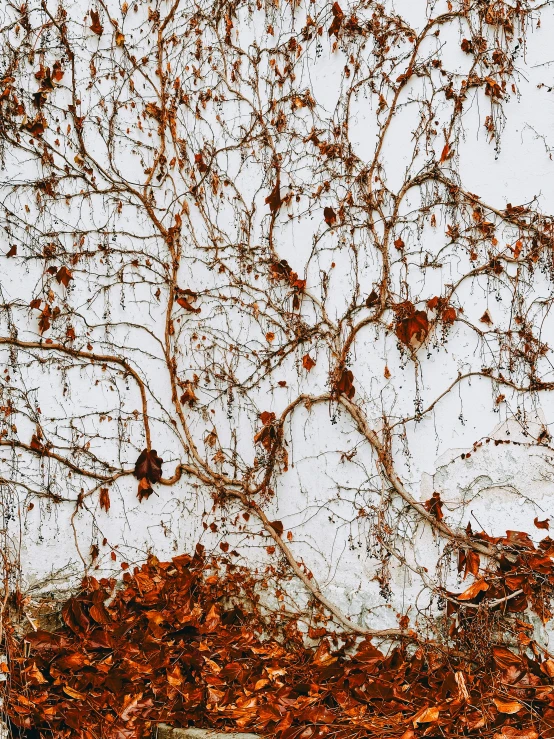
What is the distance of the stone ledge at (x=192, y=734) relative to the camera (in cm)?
270

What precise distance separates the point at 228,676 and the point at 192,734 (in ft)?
1.03

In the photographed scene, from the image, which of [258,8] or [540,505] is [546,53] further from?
[540,505]

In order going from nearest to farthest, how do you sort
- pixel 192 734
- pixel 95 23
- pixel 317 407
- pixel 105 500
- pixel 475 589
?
pixel 192 734, pixel 475 589, pixel 317 407, pixel 105 500, pixel 95 23

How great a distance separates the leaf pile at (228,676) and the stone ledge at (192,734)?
0.04 meters

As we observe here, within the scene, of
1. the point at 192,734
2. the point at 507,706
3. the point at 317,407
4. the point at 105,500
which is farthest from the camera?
the point at 105,500

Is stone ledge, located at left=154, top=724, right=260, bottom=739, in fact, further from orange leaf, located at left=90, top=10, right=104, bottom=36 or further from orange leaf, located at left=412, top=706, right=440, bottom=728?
orange leaf, located at left=90, top=10, right=104, bottom=36

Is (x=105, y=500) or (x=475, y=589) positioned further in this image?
(x=105, y=500)

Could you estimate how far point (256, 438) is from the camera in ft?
11.7

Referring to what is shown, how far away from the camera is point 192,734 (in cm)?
276

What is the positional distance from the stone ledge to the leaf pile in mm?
42

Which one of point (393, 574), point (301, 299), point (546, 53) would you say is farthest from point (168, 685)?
point (546, 53)

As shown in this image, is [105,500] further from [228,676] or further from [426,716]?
[426,716]

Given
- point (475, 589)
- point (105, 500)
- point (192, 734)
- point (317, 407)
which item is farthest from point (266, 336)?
point (192, 734)

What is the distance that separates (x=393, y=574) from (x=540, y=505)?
73 centimetres
